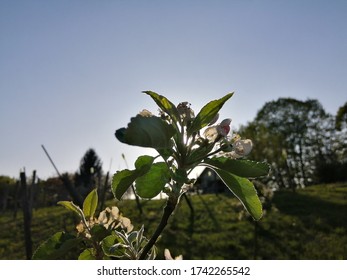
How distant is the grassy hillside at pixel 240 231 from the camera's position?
7.99 meters

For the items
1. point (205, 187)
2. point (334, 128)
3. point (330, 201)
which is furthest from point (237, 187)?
point (334, 128)

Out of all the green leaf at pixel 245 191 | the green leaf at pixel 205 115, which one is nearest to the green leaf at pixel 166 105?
the green leaf at pixel 205 115

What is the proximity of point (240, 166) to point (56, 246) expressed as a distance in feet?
1.33

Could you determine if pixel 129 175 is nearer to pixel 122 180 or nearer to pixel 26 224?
pixel 122 180

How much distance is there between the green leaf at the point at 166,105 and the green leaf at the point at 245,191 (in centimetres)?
13

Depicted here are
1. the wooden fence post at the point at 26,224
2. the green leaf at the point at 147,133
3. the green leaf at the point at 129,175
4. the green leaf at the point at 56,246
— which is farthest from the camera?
the wooden fence post at the point at 26,224

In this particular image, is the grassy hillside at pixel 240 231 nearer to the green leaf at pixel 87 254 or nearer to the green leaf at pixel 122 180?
the green leaf at pixel 87 254

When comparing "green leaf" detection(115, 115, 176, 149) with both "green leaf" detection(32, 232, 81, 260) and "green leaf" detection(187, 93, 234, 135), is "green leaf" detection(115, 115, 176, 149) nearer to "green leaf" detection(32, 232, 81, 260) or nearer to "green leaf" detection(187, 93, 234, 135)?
"green leaf" detection(187, 93, 234, 135)

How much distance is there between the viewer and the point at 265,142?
935 inches

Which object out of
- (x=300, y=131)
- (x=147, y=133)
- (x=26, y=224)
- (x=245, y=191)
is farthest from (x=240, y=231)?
(x=300, y=131)

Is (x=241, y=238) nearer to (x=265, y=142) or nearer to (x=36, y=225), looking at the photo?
(x=36, y=225)

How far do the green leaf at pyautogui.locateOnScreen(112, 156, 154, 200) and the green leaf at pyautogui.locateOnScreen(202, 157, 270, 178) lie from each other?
99 mm

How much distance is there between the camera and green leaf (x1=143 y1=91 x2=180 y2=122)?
705 millimetres
